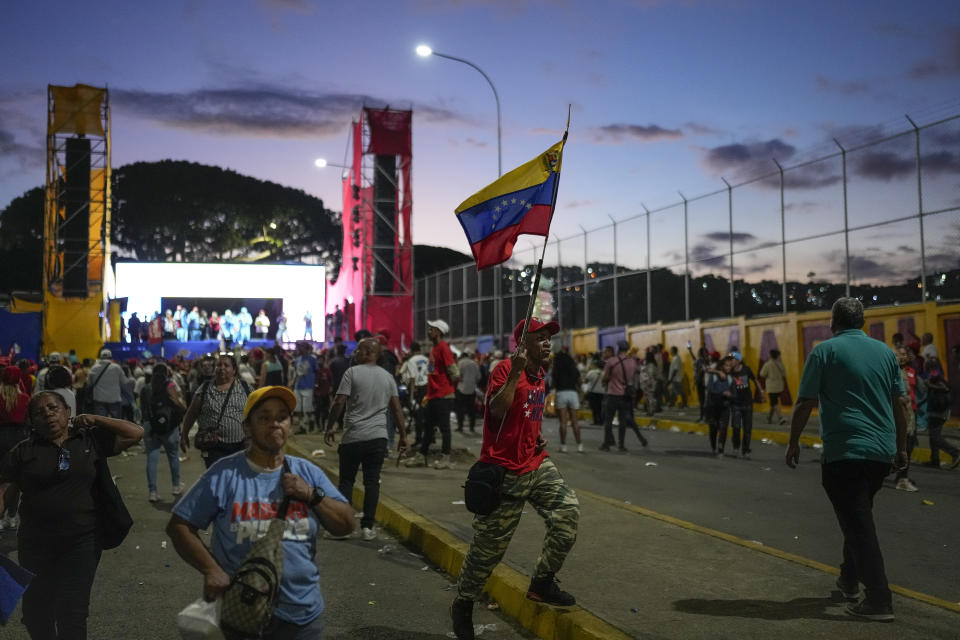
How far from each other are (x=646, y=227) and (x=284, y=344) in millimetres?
16465

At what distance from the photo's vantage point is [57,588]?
4371 mm

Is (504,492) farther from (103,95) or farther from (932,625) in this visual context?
(103,95)

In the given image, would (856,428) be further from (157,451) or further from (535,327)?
(157,451)

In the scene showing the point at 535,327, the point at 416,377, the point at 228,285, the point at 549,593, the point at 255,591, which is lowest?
the point at 549,593

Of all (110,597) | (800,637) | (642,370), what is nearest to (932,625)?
(800,637)

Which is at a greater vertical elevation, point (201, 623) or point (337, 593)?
point (201, 623)

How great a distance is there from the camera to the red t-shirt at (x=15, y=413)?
8852 mm

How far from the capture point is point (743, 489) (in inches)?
444

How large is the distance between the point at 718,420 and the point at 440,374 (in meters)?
4.94

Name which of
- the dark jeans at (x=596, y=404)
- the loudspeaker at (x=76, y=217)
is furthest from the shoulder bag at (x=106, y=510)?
the loudspeaker at (x=76, y=217)

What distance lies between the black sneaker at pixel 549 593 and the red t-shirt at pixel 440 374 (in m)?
7.14

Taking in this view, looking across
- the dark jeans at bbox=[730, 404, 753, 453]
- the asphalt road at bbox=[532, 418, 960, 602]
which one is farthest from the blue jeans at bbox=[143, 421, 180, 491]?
the dark jeans at bbox=[730, 404, 753, 453]

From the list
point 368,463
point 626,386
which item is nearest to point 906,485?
point 626,386

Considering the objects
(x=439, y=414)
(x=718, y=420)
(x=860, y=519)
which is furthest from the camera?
(x=718, y=420)
